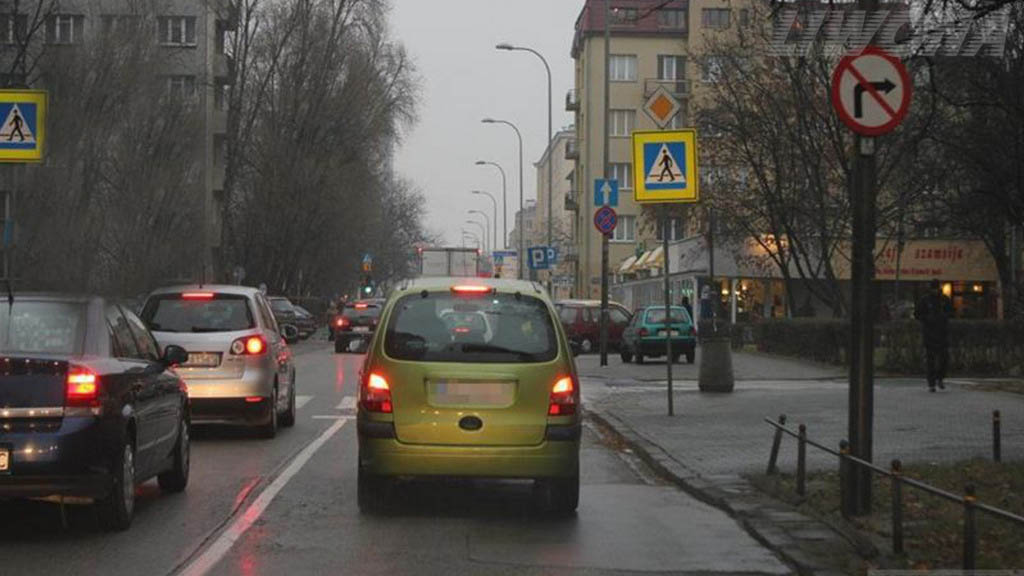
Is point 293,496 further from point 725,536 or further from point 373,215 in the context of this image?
point 373,215

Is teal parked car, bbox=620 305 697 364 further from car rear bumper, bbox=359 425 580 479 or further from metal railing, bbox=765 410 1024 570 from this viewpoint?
car rear bumper, bbox=359 425 580 479

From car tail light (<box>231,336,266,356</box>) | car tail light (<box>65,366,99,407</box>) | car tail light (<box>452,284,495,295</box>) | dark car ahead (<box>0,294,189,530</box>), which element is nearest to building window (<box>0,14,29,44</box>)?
car tail light (<box>231,336,266,356</box>)

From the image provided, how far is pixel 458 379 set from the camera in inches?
374

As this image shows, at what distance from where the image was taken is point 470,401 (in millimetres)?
9492

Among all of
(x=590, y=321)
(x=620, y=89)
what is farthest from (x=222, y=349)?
(x=620, y=89)

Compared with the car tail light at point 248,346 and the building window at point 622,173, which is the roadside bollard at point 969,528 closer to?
the car tail light at point 248,346

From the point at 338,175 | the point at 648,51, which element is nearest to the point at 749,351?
the point at 338,175

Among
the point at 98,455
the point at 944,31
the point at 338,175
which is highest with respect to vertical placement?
the point at 338,175

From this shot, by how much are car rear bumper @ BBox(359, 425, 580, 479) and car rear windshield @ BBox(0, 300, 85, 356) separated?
2.20 meters

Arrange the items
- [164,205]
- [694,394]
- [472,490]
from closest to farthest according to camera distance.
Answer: [472,490]
[694,394]
[164,205]

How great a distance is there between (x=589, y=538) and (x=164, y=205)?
35.4 m

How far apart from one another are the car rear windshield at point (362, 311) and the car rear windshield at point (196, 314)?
27.6m

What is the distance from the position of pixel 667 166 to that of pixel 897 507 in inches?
379

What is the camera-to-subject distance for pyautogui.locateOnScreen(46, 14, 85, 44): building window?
36938mm
